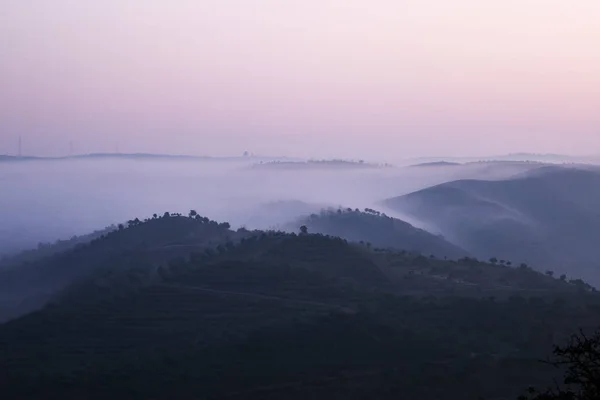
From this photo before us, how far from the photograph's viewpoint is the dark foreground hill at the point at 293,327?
171 ft

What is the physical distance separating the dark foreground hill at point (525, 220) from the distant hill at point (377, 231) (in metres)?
19.3

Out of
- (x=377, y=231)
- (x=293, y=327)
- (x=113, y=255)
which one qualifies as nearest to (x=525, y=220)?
(x=377, y=231)

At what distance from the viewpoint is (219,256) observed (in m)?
85.4

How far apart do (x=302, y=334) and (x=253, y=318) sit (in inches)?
244

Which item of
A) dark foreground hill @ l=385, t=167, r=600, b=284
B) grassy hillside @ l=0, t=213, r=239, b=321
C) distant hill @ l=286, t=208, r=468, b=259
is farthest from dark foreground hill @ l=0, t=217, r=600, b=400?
dark foreground hill @ l=385, t=167, r=600, b=284

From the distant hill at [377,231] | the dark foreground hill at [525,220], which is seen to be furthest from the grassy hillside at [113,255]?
the dark foreground hill at [525,220]

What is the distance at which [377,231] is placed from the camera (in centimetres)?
13650

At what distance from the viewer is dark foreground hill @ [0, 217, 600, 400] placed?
52250 millimetres

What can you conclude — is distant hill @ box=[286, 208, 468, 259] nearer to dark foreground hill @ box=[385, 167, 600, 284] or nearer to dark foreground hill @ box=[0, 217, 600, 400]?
dark foreground hill @ box=[385, 167, 600, 284]

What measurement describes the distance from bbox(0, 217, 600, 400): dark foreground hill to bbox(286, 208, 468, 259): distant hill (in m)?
38.2

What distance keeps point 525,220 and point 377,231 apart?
5034 centimetres

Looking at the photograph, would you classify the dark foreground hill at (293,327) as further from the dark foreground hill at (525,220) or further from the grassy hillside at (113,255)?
the dark foreground hill at (525,220)

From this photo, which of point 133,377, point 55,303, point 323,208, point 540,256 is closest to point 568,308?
point 133,377

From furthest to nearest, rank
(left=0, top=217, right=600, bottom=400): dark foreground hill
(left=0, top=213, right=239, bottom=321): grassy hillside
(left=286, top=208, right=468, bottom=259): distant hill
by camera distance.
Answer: (left=286, top=208, right=468, bottom=259): distant hill
(left=0, top=213, right=239, bottom=321): grassy hillside
(left=0, top=217, right=600, bottom=400): dark foreground hill
